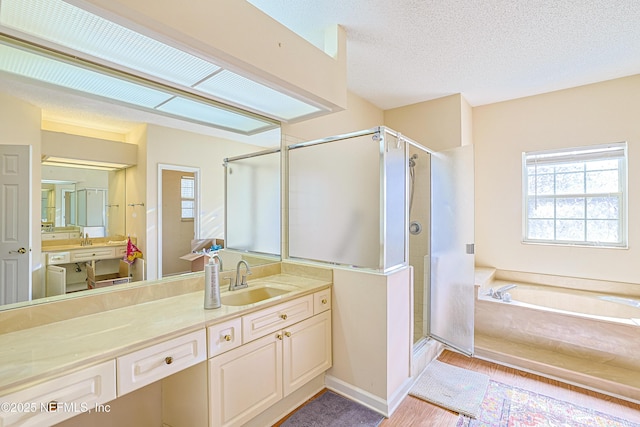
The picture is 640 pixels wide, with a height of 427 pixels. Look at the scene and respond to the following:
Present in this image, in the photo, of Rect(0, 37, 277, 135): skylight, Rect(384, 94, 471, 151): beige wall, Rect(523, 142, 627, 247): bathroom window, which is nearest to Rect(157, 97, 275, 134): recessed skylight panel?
Rect(0, 37, 277, 135): skylight

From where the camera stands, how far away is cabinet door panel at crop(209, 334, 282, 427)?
1.45m

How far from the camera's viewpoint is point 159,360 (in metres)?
1.24

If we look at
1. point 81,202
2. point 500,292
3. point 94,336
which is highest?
point 81,202

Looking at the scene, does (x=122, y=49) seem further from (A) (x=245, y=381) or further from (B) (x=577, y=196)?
(B) (x=577, y=196)

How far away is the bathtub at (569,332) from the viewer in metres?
2.26

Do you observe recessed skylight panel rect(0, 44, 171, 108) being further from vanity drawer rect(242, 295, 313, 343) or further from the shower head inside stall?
the shower head inside stall

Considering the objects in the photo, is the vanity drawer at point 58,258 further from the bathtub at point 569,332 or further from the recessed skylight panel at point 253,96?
the bathtub at point 569,332

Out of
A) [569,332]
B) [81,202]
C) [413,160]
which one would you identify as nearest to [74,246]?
[81,202]

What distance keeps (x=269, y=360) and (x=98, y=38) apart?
1842mm

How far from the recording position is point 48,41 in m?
1.19

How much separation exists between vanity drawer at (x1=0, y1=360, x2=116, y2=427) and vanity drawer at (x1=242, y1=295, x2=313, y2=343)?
2.09 feet

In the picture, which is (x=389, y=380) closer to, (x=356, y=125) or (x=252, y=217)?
(x=252, y=217)

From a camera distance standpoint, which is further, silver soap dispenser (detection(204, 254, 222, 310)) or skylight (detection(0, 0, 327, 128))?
silver soap dispenser (detection(204, 254, 222, 310))

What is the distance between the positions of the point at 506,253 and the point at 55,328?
424 cm
